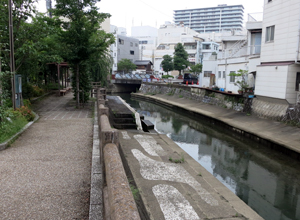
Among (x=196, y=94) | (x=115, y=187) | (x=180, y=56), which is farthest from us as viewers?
(x=180, y=56)

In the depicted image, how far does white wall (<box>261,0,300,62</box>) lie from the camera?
14.9m

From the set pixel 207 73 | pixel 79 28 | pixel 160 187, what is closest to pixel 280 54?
pixel 79 28

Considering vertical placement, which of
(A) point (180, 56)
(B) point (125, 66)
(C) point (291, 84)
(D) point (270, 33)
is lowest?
(C) point (291, 84)

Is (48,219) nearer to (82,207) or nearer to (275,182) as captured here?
(82,207)

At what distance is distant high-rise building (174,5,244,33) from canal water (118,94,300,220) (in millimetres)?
128484

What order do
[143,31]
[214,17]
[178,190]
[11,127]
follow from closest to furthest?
[178,190] → [11,127] → [143,31] → [214,17]

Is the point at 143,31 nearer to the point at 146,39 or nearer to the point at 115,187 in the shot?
the point at 146,39

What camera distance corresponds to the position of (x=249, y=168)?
37.2 feet

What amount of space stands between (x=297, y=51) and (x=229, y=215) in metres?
12.2

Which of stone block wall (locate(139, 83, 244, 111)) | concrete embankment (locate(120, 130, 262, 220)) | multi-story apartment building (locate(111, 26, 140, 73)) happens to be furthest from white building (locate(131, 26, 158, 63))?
concrete embankment (locate(120, 130, 262, 220))

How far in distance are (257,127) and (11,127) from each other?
43.1 feet

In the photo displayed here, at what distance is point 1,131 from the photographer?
862 cm

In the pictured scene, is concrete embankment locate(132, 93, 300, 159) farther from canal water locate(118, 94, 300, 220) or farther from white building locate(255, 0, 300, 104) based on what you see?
white building locate(255, 0, 300, 104)

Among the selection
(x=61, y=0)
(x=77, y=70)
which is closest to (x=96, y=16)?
(x=61, y=0)
